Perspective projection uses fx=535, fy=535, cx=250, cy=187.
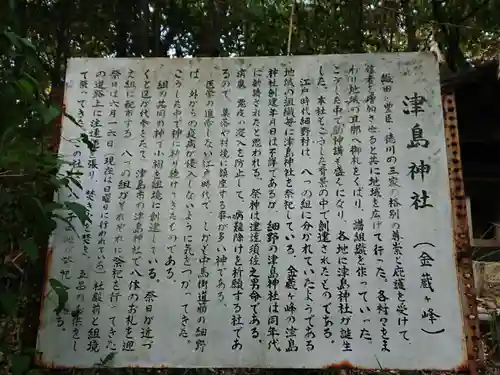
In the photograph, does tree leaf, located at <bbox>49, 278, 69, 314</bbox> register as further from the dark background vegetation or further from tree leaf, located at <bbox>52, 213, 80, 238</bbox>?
tree leaf, located at <bbox>52, 213, 80, 238</bbox>

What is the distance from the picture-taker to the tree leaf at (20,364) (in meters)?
1.79

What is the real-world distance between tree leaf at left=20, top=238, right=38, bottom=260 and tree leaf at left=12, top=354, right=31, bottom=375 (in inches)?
13.4

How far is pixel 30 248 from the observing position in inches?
72.1

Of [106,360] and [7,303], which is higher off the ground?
[7,303]

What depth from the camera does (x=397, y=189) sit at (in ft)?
6.86

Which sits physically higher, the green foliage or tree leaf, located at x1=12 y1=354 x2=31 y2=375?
Answer: the green foliage

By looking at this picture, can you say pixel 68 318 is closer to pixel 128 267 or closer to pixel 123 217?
pixel 128 267

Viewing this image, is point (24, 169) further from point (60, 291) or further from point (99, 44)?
point (99, 44)

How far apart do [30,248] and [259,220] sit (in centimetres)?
83

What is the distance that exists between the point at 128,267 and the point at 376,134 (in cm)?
113

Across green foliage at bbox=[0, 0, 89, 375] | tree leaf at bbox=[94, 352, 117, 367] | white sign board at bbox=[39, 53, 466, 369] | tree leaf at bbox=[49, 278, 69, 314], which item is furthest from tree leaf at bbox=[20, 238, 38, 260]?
tree leaf at bbox=[94, 352, 117, 367]

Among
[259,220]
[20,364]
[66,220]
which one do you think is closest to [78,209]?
[66,220]

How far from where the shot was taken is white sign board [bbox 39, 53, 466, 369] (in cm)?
193

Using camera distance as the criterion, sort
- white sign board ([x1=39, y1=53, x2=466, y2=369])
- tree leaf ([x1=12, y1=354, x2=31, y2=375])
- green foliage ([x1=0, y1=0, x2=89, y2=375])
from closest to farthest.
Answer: green foliage ([x1=0, y1=0, x2=89, y2=375]), tree leaf ([x1=12, y1=354, x2=31, y2=375]), white sign board ([x1=39, y1=53, x2=466, y2=369])
